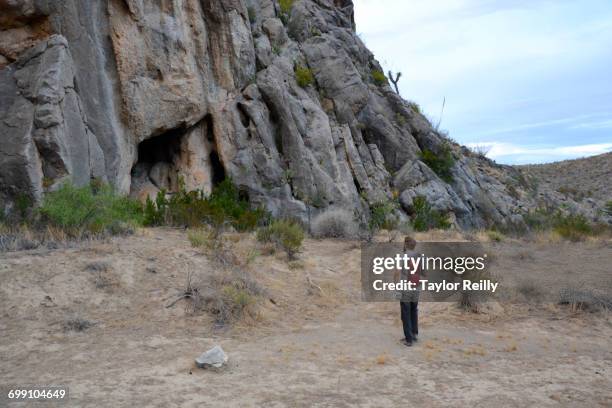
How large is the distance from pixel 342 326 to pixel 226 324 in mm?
2039

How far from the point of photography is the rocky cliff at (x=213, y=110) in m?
13.8

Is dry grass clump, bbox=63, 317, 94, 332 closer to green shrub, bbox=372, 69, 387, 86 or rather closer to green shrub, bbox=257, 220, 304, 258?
green shrub, bbox=257, 220, 304, 258

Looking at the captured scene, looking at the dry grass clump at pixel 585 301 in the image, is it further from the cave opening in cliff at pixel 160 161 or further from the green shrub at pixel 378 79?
the green shrub at pixel 378 79

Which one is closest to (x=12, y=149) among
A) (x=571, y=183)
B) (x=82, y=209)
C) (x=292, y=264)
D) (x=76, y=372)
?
(x=82, y=209)

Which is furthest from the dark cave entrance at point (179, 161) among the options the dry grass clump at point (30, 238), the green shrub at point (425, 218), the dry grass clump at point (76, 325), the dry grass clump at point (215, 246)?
the dry grass clump at point (76, 325)

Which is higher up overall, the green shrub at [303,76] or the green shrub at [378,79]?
the green shrub at [378,79]

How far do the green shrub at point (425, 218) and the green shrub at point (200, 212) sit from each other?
A: 639 centimetres

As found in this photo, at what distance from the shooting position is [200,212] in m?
14.4

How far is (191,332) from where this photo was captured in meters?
8.34

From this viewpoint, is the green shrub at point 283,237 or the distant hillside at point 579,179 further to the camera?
the distant hillside at point 579,179

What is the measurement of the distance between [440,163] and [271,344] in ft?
59.3

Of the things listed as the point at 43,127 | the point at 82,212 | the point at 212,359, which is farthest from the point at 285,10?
the point at 212,359

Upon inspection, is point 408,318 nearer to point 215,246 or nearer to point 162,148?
point 215,246

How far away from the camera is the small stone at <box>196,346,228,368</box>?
675 centimetres
